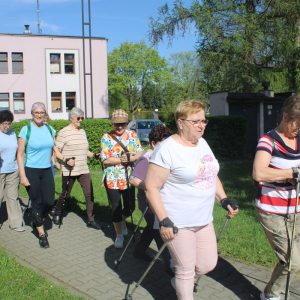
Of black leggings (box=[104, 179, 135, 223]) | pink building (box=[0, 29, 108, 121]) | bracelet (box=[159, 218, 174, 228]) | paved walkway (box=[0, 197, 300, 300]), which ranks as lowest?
paved walkway (box=[0, 197, 300, 300])

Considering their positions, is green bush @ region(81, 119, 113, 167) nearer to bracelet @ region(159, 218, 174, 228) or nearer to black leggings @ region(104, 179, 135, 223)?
black leggings @ region(104, 179, 135, 223)

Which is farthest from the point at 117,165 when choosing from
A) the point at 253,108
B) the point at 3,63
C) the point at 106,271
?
the point at 3,63

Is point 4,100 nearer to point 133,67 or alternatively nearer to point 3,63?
point 3,63

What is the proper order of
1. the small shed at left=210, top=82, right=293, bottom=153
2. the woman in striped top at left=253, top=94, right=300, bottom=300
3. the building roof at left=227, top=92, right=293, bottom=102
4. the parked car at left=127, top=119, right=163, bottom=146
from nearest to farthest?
the woman in striped top at left=253, top=94, right=300, bottom=300, the building roof at left=227, top=92, right=293, bottom=102, the small shed at left=210, top=82, right=293, bottom=153, the parked car at left=127, top=119, right=163, bottom=146

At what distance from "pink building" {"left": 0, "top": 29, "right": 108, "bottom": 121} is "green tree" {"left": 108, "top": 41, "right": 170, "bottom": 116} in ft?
59.7

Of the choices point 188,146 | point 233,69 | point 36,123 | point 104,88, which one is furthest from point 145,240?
point 104,88

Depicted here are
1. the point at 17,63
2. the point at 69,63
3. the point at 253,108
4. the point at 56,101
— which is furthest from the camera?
the point at 56,101

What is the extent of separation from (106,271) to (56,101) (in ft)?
115

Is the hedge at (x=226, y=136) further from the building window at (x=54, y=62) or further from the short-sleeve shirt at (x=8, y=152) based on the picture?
the building window at (x=54, y=62)

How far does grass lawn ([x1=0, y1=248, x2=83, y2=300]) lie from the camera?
3.61m

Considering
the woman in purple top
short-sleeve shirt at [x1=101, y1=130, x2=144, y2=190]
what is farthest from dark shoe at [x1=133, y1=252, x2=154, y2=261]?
short-sleeve shirt at [x1=101, y1=130, x2=144, y2=190]

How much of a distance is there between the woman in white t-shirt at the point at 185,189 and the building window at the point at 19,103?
36195 millimetres

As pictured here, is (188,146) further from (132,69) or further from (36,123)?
(132,69)

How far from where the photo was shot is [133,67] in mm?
56906
